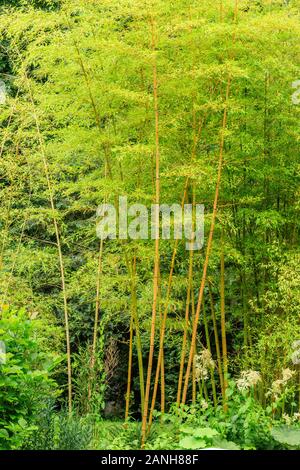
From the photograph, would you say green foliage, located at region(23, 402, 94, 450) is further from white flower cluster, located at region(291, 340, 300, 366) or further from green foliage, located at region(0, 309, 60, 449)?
white flower cluster, located at region(291, 340, 300, 366)

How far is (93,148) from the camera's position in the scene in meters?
6.31

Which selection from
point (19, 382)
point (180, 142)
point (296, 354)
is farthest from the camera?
point (180, 142)

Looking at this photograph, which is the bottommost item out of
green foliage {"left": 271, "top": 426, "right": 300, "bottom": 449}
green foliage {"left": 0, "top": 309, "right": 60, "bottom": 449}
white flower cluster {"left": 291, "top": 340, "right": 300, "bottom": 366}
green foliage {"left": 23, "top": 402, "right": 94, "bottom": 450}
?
white flower cluster {"left": 291, "top": 340, "right": 300, "bottom": 366}

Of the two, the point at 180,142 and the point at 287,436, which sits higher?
the point at 180,142

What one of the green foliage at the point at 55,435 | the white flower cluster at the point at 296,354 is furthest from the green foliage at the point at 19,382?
the white flower cluster at the point at 296,354

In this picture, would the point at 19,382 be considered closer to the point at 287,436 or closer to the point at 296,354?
the point at 287,436

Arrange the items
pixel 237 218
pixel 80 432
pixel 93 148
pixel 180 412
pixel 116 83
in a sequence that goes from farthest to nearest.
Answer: pixel 237 218, pixel 93 148, pixel 116 83, pixel 180 412, pixel 80 432

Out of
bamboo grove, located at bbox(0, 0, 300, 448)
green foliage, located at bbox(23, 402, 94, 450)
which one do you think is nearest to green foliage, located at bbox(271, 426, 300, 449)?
bamboo grove, located at bbox(0, 0, 300, 448)

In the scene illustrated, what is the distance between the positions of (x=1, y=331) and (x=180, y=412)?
163 cm

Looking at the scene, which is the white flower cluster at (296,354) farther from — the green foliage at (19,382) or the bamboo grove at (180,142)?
the green foliage at (19,382)

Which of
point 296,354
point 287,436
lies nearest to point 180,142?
point 296,354

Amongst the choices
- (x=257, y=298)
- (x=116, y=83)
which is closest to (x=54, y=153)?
(x=116, y=83)

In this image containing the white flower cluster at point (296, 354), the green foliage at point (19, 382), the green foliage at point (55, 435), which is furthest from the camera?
the white flower cluster at point (296, 354)
